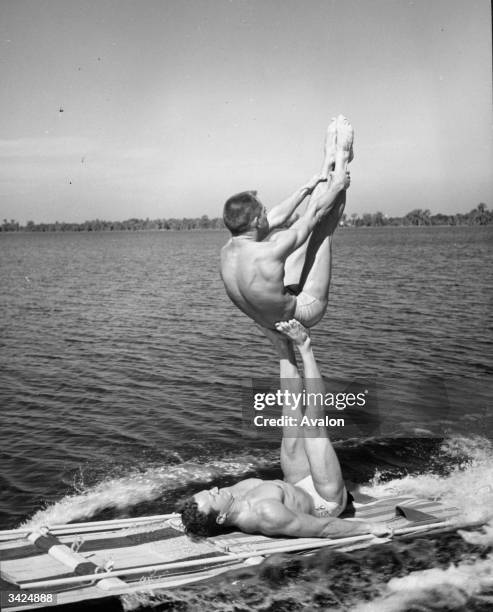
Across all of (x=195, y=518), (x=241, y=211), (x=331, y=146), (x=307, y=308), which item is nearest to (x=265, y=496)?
(x=195, y=518)

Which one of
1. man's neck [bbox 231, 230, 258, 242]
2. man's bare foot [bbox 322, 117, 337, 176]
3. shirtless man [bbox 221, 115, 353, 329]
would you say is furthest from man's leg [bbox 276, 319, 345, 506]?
man's bare foot [bbox 322, 117, 337, 176]

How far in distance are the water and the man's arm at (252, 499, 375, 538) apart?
1.36ft

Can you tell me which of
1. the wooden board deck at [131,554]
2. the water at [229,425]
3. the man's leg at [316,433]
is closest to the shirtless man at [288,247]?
the man's leg at [316,433]

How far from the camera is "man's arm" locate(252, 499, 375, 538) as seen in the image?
9750mm

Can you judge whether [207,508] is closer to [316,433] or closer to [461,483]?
[316,433]

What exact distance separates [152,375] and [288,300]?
16.4 metres

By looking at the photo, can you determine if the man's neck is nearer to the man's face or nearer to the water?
the man's face

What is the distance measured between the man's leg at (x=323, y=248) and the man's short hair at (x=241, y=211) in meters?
1.15

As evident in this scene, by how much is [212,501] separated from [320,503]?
166 cm

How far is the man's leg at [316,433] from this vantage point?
400 inches

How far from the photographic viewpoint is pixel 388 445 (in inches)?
671

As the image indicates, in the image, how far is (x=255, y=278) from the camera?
31.4ft

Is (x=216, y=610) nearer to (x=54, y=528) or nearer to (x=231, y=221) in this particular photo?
(x=54, y=528)

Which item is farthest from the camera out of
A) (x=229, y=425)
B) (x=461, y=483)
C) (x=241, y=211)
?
(x=229, y=425)
